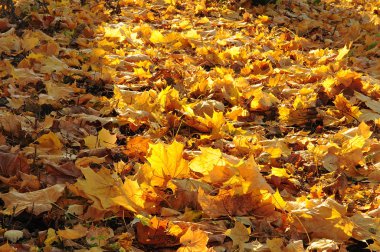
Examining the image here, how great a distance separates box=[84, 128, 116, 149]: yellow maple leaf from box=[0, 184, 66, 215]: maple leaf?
1.46 ft

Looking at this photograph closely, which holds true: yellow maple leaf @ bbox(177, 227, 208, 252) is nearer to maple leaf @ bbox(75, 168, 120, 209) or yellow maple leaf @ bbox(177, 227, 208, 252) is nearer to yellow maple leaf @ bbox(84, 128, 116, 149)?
maple leaf @ bbox(75, 168, 120, 209)

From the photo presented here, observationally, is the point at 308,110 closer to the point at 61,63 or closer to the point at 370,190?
the point at 370,190

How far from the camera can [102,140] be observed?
2287 mm

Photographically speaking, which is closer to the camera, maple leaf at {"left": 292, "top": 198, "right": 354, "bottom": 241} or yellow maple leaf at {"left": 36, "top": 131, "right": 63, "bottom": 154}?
maple leaf at {"left": 292, "top": 198, "right": 354, "bottom": 241}

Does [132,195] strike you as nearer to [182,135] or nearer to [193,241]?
[193,241]

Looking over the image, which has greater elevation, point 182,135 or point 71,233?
point 71,233

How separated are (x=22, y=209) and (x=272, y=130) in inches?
61.3

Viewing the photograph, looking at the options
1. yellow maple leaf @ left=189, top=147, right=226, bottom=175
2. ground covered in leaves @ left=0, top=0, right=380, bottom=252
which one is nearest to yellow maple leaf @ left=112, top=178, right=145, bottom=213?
ground covered in leaves @ left=0, top=0, right=380, bottom=252

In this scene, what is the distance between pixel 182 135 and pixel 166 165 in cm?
73

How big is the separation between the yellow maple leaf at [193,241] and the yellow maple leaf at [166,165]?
14.4 inches

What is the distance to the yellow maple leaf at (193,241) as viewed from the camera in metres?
1.51

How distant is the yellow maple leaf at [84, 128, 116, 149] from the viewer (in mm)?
2256

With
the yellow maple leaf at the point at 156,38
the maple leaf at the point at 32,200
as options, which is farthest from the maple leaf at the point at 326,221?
the yellow maple leaf at the point at 156,38

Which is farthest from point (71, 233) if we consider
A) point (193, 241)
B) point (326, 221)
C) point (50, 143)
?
Answer: point (326, 221)
